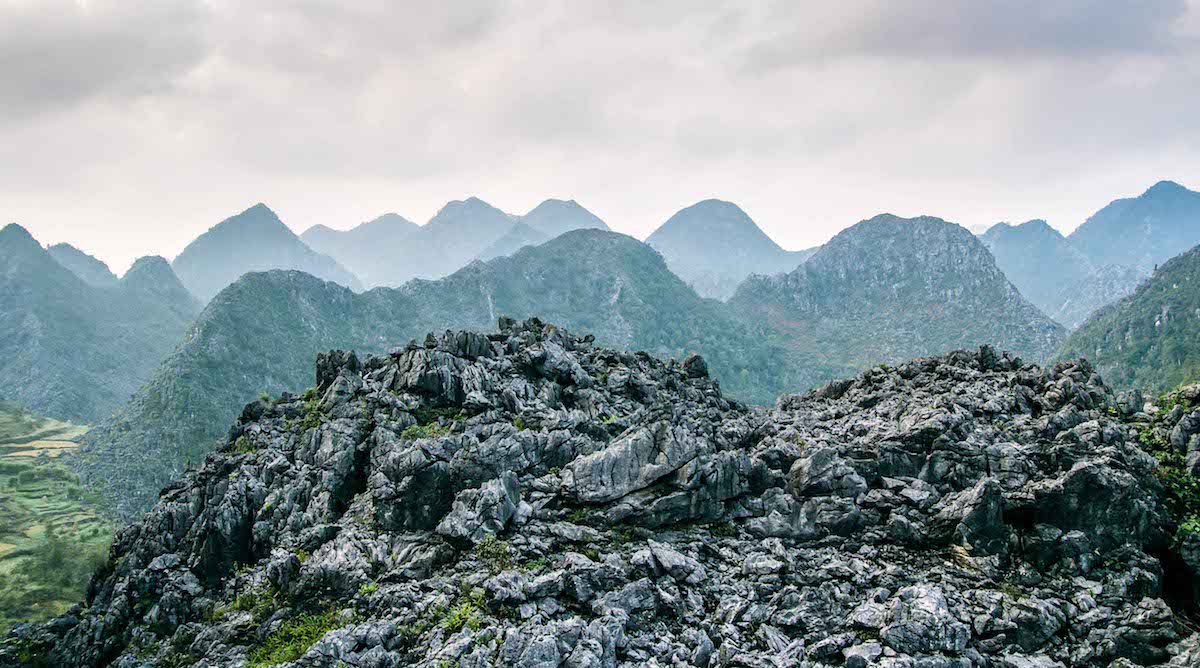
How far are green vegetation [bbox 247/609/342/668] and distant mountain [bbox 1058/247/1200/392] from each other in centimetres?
18721

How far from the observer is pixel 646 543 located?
2841cm

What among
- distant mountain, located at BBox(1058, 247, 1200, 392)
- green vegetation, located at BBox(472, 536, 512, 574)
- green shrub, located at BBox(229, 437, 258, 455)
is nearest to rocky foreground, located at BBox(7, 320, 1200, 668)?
green vegetation, located at BBox(472, 536, 512, 574)

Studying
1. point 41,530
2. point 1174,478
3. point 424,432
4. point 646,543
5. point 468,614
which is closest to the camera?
point 468,614

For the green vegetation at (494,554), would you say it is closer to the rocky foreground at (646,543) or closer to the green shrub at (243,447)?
the rocky foreground at (646,543)

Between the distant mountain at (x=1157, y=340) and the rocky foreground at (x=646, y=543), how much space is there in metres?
159

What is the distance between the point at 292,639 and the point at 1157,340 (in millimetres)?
225418

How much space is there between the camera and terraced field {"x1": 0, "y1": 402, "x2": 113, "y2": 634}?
281ft

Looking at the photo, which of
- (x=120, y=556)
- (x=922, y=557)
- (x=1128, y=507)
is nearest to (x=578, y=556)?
(x=922, y=557)

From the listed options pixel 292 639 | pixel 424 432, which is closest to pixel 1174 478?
pixel 424 432

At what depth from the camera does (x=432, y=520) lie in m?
29.8

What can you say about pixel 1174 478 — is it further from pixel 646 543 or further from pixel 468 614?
pixel 468 614

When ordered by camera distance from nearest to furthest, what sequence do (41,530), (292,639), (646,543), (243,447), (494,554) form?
(292,639) < (494,554) < (646,543) < (243,447) < (41,530)

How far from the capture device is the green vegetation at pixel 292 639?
81.3 feet

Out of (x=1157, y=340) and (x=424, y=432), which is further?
(x=1157, y=340)
